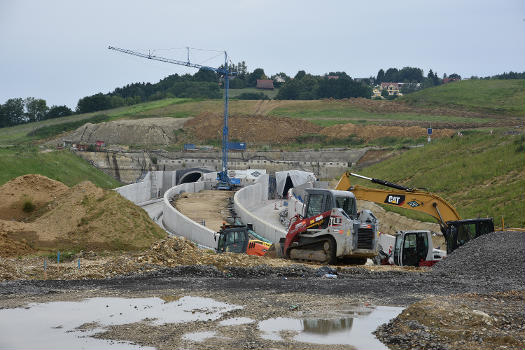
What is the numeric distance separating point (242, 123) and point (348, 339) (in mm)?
109397

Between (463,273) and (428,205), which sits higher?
(428,205)

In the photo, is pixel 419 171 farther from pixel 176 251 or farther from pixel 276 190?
pixel 176 251

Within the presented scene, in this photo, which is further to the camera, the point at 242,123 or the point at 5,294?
the point at 242,123

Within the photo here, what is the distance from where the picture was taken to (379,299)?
17.3m

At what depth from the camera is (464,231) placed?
86.9ft

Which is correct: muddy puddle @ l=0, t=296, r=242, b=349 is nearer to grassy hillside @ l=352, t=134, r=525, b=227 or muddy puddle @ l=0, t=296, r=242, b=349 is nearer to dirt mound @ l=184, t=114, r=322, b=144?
grassy hillside @ l=352, t=134, r=525, b=227

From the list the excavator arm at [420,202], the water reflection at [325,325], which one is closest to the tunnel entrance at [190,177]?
the excavator arm at [420,202]

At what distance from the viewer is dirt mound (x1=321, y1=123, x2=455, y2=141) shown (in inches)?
3935

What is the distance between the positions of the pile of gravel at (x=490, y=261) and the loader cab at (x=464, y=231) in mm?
1491

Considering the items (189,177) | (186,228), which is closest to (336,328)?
(186,228)

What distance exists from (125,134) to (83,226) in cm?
8413

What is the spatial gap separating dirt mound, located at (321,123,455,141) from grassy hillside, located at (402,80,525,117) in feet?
68.5

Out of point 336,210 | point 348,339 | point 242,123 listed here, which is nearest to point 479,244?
point 336,210

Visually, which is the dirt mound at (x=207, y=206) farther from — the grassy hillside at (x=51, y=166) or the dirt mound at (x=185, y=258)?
the dirt mound at (x=185, y=258)
